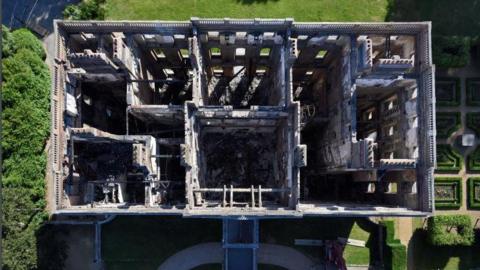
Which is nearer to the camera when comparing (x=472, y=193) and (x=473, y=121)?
(x=472, y=193)

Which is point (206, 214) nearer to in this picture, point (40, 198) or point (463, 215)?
point (40, 198)

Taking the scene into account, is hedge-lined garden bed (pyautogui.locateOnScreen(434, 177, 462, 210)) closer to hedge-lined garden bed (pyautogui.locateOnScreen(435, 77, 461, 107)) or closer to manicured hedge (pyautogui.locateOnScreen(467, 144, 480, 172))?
manicured hedge (pyautogui.locateOnScreen(467, 144, 480, 172))

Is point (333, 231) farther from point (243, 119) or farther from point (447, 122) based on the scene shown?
point (447, 122)

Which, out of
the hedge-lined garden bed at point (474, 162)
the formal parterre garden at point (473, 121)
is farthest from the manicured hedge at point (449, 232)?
the formal parterre garden at point (473, 121)

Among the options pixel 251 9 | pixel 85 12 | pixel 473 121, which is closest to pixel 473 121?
pixel 473 121

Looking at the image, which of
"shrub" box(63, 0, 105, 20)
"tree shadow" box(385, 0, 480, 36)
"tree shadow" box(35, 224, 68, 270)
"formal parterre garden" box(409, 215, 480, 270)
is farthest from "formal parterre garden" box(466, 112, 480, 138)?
"tree shadow" box(35, 224, 68, 270)

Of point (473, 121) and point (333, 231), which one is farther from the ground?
point (473, 121)

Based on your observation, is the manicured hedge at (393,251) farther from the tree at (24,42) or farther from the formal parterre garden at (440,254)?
the tree at (24,42)
